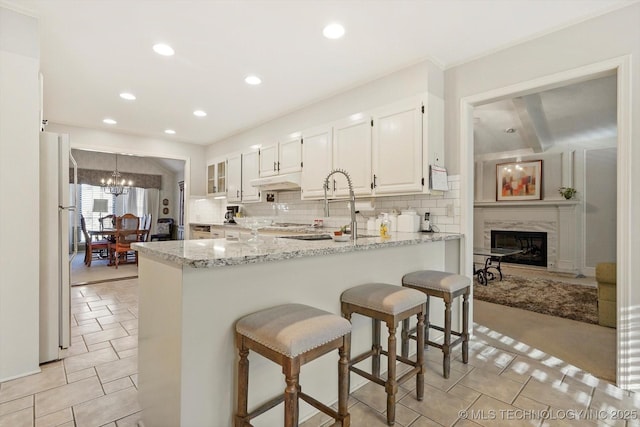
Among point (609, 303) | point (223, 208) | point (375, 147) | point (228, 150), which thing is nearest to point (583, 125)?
point (609, 303)

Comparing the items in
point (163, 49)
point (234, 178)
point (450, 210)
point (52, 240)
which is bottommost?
point (52, 240)

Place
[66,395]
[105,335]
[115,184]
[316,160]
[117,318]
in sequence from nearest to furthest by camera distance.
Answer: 1. [66,395]
2. [105,335]
3. [117,318]
4. [316,160]
5. [115,184]

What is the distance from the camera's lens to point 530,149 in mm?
6473

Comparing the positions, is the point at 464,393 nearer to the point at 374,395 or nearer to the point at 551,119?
the point at 374,395

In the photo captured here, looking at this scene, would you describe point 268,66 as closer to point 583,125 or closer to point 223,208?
point 223,208

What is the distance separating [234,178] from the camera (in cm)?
536

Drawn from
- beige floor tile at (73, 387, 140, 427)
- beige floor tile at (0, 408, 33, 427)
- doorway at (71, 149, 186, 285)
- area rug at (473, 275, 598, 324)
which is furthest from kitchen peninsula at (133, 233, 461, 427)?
doorway at (71, 149, 186, 285)

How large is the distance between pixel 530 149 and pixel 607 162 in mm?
1238

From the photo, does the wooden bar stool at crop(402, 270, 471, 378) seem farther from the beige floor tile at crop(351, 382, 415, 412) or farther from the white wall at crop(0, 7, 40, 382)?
the white wall at crop(0, 7, 40, 382)

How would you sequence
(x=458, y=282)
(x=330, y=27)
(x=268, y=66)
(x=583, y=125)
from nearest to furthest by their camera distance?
(x=458, y=282) < (x=330, y=27) < (x=268, y=66) < (x=583, y=125)

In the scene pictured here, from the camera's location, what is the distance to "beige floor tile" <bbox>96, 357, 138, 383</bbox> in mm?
2157

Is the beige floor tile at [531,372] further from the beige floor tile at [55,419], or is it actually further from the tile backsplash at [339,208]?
the beige floor tile at [55,419]

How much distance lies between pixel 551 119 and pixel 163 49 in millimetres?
5550

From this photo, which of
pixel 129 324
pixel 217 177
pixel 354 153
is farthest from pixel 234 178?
pixel 129 324
